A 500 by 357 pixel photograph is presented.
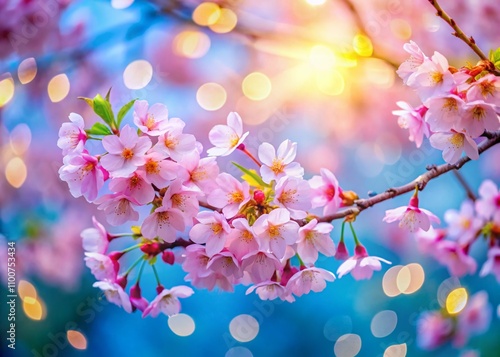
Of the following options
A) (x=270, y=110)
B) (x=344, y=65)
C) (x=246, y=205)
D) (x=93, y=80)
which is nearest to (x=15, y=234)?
(x=93, y=80)

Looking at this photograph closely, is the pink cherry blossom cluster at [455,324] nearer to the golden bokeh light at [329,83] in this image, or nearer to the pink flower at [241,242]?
the golden bokeh light at [329,83]

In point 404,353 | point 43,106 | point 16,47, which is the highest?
point 16,47

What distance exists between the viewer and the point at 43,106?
54.9 inches

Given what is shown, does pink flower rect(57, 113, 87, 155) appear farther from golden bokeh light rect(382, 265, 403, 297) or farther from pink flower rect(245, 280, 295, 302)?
golden bokeh light rect(382, 265, 403, 297)

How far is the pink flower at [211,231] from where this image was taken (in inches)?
29.7

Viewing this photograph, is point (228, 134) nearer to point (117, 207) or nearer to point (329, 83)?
point (117, 207)

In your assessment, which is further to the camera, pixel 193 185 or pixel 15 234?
pixel 15 234

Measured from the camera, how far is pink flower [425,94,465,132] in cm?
75

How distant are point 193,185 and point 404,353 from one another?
86 centimetres

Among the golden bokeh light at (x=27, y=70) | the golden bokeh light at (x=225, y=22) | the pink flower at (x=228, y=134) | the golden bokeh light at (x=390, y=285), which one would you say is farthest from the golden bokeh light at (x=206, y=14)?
the golden bokeh light at (x=390, y=285)

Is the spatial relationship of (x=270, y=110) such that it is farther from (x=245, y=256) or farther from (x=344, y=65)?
(x=245, y=256)

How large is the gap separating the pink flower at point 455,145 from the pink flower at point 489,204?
1.22 ft

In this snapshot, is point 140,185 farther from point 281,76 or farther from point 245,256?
point 281,76

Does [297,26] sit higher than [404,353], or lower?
higher
